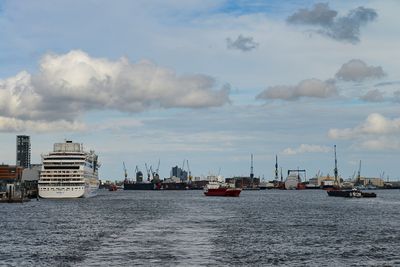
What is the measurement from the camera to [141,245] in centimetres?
8075

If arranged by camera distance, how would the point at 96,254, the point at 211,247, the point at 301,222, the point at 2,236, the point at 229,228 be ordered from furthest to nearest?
the point at 301,222
the point at 229,228
the point at 2,236
the point at 211,247
the point at 96,254

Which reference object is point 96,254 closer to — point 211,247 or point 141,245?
point 141,245

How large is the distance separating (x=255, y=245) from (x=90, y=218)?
55.8 m

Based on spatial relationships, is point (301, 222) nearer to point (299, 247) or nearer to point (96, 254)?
point (299, 247)

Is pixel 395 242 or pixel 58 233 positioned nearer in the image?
pixel 395 242

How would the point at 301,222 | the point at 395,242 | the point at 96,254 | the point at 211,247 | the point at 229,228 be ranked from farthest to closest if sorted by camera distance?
the point at 301,222 < the point at 229,228 < the point at 395,242 < the point at 211,247 < the point at 96,254

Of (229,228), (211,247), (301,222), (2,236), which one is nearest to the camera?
(211,247)

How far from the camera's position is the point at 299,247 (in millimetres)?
81875

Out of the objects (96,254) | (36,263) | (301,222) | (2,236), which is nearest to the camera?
(36,263)

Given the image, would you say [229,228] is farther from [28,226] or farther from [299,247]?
[28,226]

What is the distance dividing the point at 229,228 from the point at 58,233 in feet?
88.5

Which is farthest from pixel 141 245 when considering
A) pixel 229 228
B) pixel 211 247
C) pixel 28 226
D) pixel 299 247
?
pixel 28 226

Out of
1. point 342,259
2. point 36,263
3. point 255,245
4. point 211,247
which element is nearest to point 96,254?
point 36,263

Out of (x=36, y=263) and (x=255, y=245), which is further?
(x=255, y=245)
